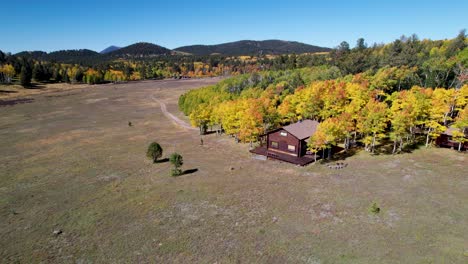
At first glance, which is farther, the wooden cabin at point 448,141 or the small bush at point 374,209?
the wooden cabin at point 448,141

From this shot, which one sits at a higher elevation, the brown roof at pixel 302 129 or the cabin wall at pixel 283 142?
the brown roof at pixel 302 129

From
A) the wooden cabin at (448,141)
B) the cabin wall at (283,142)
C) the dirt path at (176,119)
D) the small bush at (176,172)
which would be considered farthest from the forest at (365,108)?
the small bush at (176,172)

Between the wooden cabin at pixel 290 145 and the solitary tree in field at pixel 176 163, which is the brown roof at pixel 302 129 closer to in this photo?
the wooden cabin at pixel 290 145

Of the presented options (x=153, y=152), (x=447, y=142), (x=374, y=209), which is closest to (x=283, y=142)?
(x=153, y=152)

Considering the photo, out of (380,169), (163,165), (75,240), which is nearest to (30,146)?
(163,165)

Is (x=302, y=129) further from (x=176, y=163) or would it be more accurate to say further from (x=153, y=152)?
(x=153, y=152)

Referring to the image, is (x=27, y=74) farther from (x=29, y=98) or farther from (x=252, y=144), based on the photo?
(x=252, y=144)

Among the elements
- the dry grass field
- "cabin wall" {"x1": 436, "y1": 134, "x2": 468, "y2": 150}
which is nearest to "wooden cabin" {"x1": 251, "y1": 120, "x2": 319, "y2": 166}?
the dry grass field
